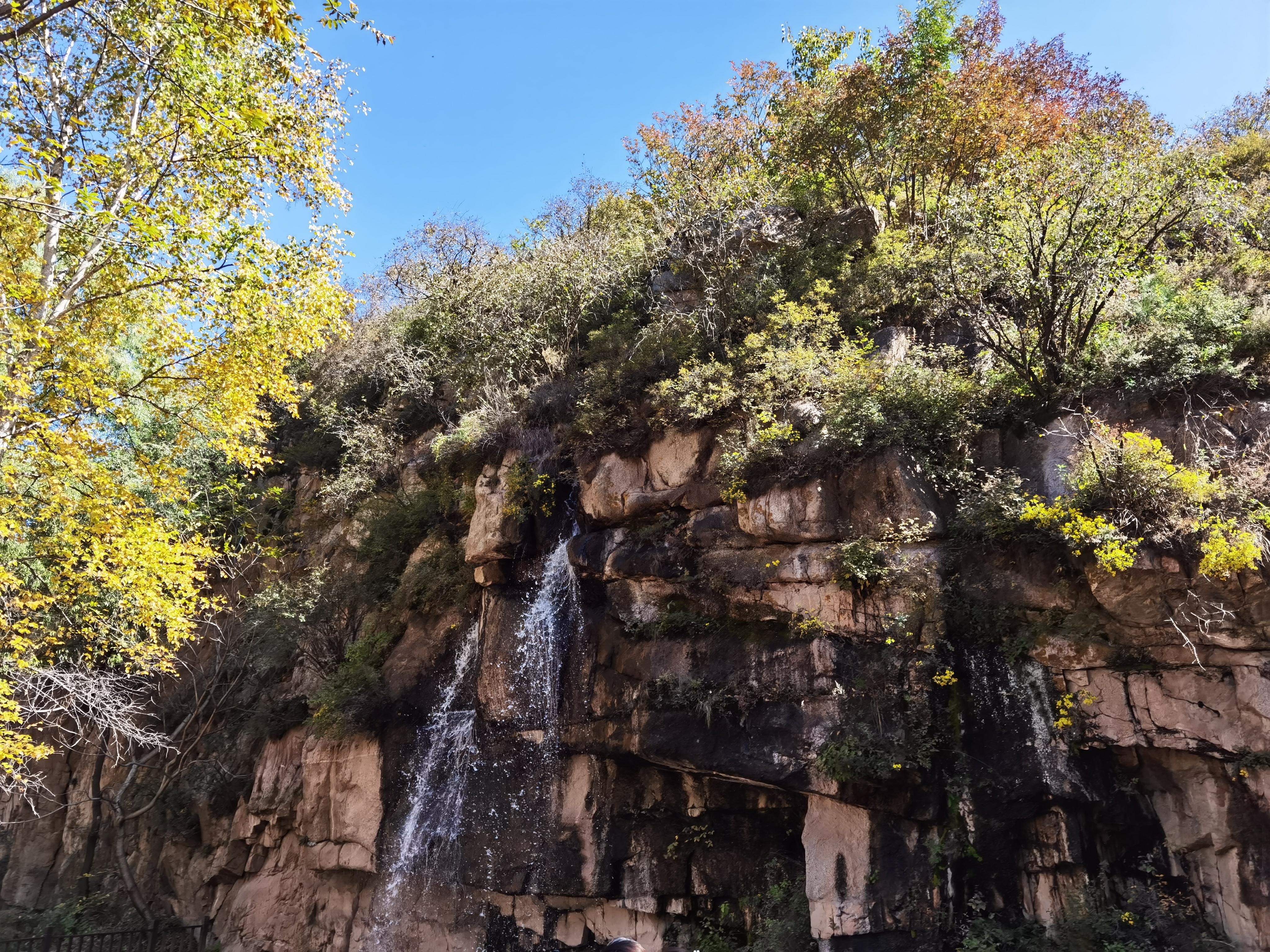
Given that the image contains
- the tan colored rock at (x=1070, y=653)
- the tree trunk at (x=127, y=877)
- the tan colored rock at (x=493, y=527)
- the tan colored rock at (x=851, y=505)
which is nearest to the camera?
the tan colored rock at (x=1070, y=653)

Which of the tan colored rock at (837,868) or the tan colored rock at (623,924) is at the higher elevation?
the tan colored rock at (837,868)

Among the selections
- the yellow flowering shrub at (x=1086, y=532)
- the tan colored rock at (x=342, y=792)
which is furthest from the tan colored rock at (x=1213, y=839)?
the tan colored rock at (x=342, y=792)

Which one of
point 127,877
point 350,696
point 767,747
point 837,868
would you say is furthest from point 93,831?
point 837,868

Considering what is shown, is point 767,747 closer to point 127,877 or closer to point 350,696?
point 350,696

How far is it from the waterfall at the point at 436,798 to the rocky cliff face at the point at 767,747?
4 cm

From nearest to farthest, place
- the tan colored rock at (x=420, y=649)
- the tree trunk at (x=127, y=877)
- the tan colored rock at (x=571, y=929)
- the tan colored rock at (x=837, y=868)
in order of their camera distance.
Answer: the tan colored rock at (x=837, y=868) → the tan colored rock at (x=571, y=929) → the tan colored rock at (x=420, y=649) → the tree trunk at (x=127, y=877)

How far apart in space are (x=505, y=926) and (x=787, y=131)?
572 inches

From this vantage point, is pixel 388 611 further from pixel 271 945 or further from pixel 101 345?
pixel 101 345

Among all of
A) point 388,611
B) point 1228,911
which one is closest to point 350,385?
point 388,611

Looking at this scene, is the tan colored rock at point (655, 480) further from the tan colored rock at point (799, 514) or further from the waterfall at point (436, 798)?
the waterfall at point (436, 798)

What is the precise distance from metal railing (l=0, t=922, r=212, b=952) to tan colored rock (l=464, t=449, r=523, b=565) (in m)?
8.12

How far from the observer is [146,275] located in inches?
355

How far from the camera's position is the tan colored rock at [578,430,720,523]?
11328mm

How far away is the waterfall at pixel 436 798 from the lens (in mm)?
11367
